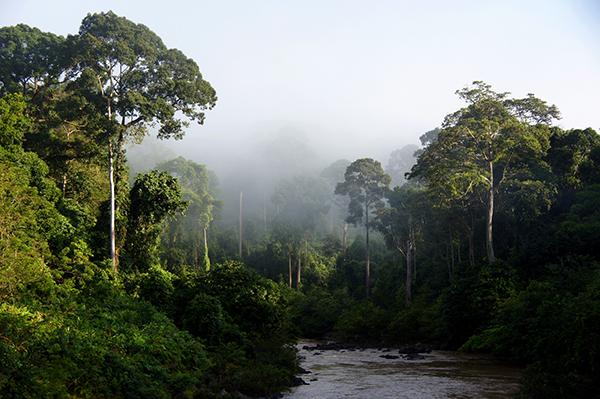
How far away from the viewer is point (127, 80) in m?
29.5

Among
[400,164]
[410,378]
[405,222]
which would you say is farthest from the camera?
[400,164]

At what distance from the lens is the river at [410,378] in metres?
18.0

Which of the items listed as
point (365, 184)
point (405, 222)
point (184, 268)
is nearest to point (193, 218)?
point (365, 184)

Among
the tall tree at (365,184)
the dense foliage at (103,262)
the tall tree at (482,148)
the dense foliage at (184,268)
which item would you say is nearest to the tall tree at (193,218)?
the tall tree at (365,184)

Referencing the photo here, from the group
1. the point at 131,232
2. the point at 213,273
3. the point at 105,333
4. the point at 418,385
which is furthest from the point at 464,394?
the point at 131,232

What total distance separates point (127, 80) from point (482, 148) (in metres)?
22.2

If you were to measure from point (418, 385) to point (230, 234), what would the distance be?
6270cm

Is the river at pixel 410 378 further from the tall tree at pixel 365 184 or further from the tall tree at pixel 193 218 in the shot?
the tall tree at pixel 193 218

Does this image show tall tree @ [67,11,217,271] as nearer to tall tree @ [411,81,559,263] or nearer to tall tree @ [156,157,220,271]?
tall tree @ [411,81,559,263]

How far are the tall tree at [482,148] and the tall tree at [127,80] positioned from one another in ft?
51.7

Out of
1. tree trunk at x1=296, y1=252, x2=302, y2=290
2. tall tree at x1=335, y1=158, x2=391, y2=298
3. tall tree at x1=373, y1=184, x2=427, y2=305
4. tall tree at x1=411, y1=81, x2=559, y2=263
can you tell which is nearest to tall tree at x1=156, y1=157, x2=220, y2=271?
tree trunk at x1=296, y1=252, x2=302, y2=290

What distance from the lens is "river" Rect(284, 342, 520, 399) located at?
1800 centimetres

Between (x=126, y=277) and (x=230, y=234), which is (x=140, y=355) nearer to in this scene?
(x=126, y=277)

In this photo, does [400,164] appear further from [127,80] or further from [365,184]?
[127,80]
